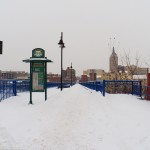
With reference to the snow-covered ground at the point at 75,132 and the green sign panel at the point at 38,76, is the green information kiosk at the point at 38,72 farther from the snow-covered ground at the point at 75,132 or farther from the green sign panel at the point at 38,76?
the snow-covered ground at the point at 75,132

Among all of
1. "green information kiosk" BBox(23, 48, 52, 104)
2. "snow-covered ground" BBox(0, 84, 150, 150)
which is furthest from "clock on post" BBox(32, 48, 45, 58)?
"snow-covered ground" BBox(0, 84, 150, 150)

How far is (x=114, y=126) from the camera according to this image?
31.0 ft

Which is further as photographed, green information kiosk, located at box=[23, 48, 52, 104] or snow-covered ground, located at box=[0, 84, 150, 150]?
green information kiosk, located at box=[23, 48, 52, 104]

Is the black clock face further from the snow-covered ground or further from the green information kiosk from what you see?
the snow-covered ground

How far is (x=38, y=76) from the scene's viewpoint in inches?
731

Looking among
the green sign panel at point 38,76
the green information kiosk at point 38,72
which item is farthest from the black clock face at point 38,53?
the green sign panel at point 38,76

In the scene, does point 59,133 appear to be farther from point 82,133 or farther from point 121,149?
point 121,149

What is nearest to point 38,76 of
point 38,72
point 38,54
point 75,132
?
point 38,72

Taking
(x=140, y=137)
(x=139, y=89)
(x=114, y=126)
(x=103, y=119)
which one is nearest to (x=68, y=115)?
(x=103, y=119)

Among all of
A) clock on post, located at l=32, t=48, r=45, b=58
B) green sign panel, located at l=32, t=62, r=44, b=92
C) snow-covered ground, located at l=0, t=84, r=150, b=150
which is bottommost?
snow-covered ground, located at l=0, t=84, r=150, b=150

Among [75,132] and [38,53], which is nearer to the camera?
[75,132]

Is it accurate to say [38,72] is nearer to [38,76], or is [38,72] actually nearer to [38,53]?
[38,76]

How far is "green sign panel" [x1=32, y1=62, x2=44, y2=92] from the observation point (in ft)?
60.4

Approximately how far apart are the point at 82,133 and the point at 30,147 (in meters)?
1.97
